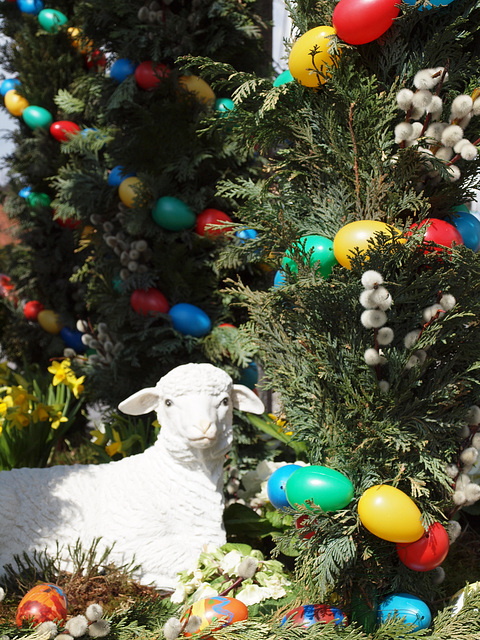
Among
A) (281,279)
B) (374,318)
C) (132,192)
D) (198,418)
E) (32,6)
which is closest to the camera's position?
(374,318)

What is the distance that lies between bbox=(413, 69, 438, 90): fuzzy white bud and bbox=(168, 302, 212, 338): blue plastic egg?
173 cm

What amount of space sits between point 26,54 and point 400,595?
4.62 metres

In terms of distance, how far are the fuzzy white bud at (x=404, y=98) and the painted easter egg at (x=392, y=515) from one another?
1.15 metres

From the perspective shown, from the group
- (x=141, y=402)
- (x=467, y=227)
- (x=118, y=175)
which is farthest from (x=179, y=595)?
(x=118, y=175)

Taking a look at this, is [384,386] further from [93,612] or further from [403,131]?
[93,612]

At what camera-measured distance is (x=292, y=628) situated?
158 centimetres

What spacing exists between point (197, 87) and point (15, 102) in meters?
2.16

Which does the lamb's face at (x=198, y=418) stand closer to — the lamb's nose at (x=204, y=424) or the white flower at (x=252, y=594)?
the lamb's nose at (x=204, y=424)

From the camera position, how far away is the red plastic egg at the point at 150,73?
122 inches

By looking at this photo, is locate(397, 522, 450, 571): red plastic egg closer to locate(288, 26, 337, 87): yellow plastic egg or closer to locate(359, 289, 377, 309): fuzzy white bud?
locate(359, 289, 377, 309): fuzzy white bud

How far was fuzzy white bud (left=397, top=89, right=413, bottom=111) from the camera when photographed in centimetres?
168

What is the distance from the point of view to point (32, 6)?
14.5ft

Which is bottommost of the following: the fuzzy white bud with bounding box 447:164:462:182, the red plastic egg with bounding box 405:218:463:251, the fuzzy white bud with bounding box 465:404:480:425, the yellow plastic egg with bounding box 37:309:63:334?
the yellow plastic egg with bounding box 37:309:63:334

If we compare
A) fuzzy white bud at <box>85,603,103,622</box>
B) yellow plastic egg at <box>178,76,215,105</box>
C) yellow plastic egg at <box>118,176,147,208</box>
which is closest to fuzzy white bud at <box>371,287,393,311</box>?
fuzzy white bud at <box>85,603,103,622</box>
